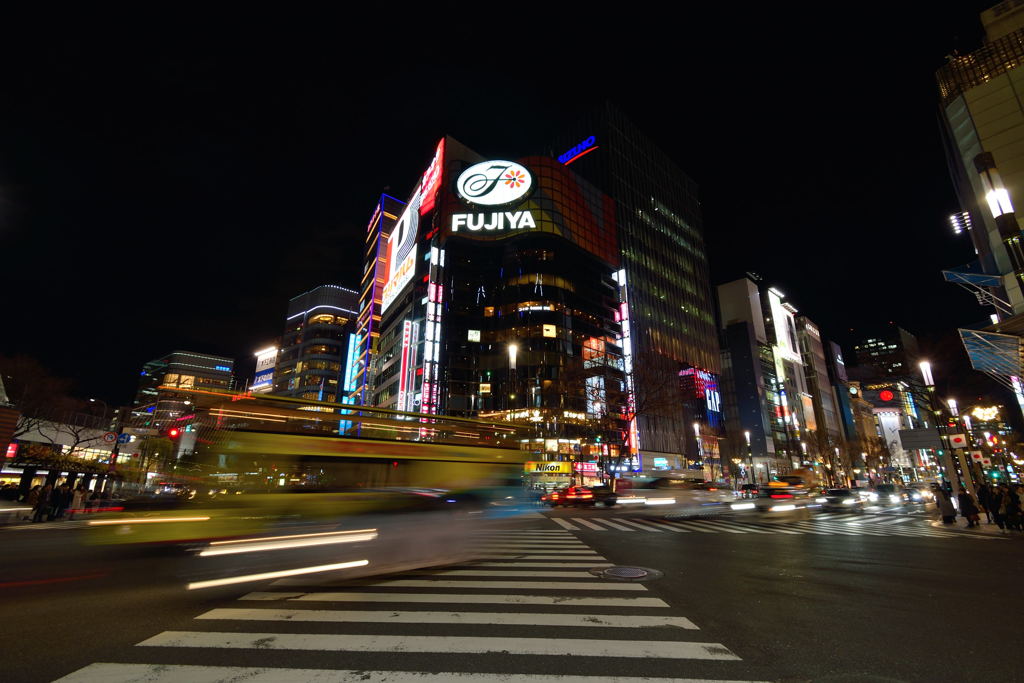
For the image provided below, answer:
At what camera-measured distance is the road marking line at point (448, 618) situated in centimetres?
582

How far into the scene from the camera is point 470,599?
7.03 metres

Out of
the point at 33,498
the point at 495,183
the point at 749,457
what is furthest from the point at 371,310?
the point at 749,457

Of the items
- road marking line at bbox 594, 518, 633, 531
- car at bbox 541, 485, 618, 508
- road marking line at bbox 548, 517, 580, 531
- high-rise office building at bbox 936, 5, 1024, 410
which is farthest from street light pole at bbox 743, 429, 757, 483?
road marking line at bbox 548, 517, 580, 531

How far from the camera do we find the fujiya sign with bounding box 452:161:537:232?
245 ft

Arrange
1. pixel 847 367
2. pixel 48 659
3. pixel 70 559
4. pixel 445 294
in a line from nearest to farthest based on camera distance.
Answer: pixel 48 659 < pixel 70 559 < pixel 445 294 < pixel 847 367

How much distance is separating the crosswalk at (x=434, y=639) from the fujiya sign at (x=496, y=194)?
71064 mm

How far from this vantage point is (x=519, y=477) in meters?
11.6

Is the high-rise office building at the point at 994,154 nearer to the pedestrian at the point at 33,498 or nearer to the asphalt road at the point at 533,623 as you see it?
the asphalt road at the point at 533,623

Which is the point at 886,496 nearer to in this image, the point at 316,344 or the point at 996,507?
the point at 996,507

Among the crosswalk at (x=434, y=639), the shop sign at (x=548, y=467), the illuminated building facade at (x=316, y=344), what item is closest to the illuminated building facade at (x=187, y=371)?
the illuminated building facade at (x=316, y=344)

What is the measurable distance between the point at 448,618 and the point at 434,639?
2.82 ft

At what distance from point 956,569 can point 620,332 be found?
2711 inches

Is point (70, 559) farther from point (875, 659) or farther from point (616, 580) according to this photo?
point (875, 659)

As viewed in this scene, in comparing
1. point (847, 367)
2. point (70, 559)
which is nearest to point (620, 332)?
point (70, 559)
